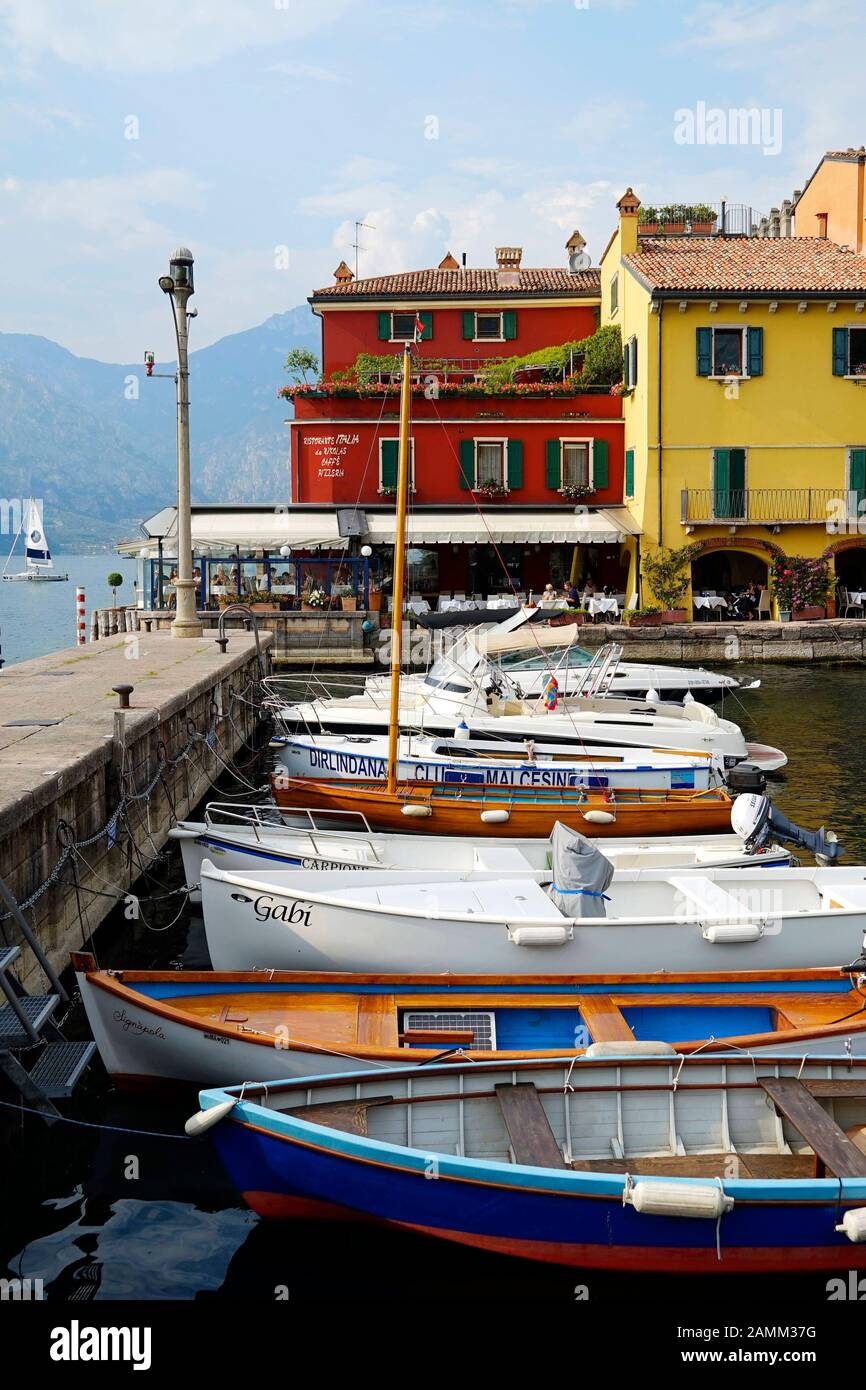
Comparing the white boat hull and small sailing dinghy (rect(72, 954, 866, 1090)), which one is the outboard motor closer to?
the white boat hull

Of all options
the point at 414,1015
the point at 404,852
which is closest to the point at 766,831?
the point at 404,852

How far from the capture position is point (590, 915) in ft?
32.0

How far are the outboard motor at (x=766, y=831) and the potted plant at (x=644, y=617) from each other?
21678 mm

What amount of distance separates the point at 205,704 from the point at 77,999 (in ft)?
26.7

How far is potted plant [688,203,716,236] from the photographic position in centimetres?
4988

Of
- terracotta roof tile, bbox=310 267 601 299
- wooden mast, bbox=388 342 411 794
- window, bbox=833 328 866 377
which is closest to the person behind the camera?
wooden mast, bbox=388 342 411 794

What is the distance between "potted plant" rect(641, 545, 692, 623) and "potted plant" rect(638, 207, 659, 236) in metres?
18.7

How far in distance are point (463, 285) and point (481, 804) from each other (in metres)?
34.5

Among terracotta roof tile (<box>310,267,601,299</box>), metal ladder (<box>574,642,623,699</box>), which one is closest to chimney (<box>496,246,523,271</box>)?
terracotta roof tile (<box>310,267,601,299</box>)

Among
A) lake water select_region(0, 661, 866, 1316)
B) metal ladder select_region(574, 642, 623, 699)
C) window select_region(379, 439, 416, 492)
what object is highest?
window select_region(379, 439, 416, 492)

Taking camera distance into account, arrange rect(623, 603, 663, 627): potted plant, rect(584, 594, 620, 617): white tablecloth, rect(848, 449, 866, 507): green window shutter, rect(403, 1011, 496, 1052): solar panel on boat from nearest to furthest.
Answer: rect(403, 1011, 496, 1052): solar panel on boat → rect(623, 603, 663, 627): potted plant → rect(584, 594, 620, 617): white tablecloth → rect(848, 449, 866, 507): green window shutter

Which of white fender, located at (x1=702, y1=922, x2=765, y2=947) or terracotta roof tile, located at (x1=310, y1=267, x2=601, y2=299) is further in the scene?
terracotta roof tile, located at (x1=310, y1=267, x2=601, y2=299)
